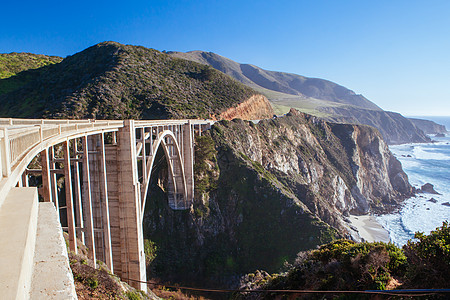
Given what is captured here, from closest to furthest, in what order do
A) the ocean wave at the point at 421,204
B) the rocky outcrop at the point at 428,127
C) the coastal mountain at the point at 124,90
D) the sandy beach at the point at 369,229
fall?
the coastal mountain at the point at 124,90, the sandy beach at the point at 369,229, the ocean wave at the point at 421,204, the rocky outcrop at the point at 428,127

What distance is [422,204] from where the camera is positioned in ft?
168

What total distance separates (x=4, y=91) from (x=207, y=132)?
37.9 metres

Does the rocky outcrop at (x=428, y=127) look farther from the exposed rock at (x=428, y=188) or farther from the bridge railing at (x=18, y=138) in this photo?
the bridge railing at (x=18, y=138)

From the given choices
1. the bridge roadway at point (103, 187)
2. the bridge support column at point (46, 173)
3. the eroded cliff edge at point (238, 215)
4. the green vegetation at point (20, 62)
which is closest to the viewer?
the bridge support column at point (46, 173)

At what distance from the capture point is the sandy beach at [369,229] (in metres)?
37.5

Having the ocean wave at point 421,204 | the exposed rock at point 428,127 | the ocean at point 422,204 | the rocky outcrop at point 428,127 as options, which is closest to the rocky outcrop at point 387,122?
the rocky outcrop at point 428,127

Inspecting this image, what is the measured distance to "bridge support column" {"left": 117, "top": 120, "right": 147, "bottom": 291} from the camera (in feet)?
45.5

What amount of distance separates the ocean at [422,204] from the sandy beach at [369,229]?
95cm

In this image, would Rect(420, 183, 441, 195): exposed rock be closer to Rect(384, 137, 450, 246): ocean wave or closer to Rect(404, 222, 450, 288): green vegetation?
Rect(384, 137, 450, 246): ocean wave

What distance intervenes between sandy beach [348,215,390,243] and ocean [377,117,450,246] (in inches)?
37.2

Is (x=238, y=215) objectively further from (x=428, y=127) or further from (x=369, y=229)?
(x=428, y=127)

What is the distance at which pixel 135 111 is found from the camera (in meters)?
38.8

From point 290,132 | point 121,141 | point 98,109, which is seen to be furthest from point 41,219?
point 290,132

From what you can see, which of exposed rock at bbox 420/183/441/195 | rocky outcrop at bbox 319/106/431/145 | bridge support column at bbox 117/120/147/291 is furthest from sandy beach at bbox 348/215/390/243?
rocky outcrop at bbox 319/106/431/145
